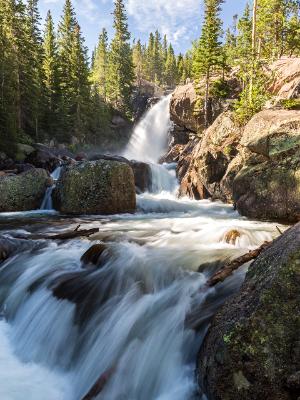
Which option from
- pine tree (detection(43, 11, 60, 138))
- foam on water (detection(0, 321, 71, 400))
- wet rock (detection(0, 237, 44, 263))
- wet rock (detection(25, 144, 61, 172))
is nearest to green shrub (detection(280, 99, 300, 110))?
wet rock (detection(0, 237, 44, 263))

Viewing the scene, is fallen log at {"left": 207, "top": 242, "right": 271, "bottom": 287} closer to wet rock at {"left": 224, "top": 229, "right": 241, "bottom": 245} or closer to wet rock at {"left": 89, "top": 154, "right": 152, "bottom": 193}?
wet rock at {"left": 224, "top": 229, "right": 241, "bottom": 245}

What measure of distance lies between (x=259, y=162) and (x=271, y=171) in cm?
115

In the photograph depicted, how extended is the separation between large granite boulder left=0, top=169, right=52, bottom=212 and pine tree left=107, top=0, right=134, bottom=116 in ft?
154

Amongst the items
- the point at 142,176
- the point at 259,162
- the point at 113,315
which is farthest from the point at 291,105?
the point at 113,315

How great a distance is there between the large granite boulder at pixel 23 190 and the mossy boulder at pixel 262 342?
1283 cm

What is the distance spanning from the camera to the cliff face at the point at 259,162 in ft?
36.9

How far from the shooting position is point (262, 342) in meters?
3.02

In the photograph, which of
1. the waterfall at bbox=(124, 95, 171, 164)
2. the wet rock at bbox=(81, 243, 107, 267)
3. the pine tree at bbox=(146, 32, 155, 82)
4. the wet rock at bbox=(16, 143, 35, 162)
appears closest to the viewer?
the wet rock at bbox=(81, 243, 107, 267)

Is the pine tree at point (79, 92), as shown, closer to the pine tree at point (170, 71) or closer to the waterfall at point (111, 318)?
the waterfall at point (111, 318)

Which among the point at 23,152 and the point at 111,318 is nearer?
the point at 111,318

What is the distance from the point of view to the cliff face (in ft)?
36.9

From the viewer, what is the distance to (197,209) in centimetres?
1540

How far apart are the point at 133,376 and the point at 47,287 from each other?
2.67 meters

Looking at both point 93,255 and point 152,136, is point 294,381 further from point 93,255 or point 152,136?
point 152,136
